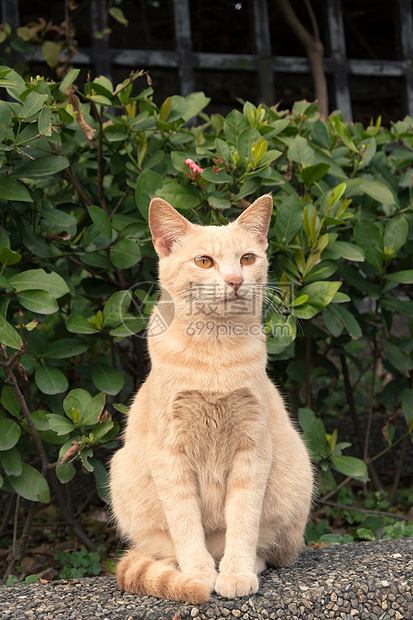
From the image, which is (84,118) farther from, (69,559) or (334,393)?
(334,393)

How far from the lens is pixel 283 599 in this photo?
6.56 ft

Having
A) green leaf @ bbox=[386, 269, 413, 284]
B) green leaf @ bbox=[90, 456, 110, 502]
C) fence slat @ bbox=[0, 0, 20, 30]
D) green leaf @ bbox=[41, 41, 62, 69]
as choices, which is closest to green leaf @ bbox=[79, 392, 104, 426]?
green leaf @ bbox=[90, 456, 110, 502]

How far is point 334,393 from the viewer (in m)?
4.51

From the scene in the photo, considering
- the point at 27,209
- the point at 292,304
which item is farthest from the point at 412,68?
the point at 27,209

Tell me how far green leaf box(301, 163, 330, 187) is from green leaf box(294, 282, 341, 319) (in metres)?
0.58

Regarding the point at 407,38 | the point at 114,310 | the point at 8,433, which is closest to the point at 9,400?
the point at 8,433

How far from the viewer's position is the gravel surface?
1926 mm

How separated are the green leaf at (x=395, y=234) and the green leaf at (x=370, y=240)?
0.05 m

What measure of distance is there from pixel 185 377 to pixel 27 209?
Result: 4.36ft

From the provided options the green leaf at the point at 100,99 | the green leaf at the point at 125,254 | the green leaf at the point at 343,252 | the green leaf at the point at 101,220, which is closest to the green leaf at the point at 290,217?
the green leaf at the point at 343,252

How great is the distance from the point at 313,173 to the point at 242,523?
5.55ft

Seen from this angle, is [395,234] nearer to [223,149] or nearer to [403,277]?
[403,277]

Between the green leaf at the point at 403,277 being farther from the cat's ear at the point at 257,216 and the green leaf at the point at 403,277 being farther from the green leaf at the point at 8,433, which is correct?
the green leaf at the point at 8,433

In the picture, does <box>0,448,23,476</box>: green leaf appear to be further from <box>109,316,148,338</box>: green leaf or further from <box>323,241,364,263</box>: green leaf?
<box>323,241,364,263</box>: green leaf
